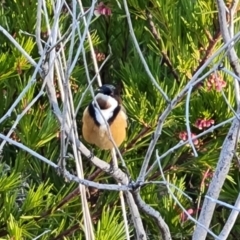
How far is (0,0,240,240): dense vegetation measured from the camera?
55.9 inches

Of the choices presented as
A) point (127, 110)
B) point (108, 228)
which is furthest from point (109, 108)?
point (108, 228)

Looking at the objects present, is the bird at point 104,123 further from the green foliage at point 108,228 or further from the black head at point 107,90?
the green foliage at point 108,228

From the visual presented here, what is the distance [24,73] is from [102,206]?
0.36 metres

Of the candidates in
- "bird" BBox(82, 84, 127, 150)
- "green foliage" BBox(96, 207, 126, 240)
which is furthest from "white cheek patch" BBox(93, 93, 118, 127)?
"green foliage" BBox(96, 207, 126, 240)

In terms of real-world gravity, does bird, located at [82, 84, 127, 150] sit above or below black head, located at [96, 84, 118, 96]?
below

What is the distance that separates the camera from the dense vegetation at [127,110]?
1419 mm

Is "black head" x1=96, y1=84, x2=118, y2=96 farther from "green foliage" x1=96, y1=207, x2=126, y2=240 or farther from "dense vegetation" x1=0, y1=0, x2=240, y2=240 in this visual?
"green foliage" x1=96, y1=207, x2=126, y2=240

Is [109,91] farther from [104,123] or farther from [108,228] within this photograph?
[108,228]

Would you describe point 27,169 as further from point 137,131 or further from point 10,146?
point 137,131

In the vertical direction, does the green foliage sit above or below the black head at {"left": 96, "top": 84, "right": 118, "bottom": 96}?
below

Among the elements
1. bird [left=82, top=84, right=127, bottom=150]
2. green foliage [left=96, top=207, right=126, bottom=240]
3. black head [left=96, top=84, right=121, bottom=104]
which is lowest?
green foliage [left=96, top=207, right=126, bottom=240]

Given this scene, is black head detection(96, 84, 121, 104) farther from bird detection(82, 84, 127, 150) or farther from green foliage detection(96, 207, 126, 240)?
green foliage detection(96, 207, 126, 240)

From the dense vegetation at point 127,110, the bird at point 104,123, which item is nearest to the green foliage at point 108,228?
the dense vegetation at point 127,110

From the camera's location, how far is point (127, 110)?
1.47 metres
